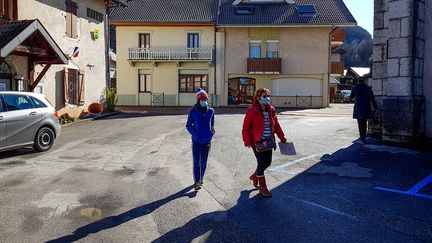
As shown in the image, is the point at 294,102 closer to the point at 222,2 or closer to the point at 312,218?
the point at 222,2

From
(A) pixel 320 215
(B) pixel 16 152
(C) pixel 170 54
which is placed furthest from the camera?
(C) pixel 170 54

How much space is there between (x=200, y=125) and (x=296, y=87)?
28.1 metres

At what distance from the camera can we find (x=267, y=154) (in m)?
Result: 6.28

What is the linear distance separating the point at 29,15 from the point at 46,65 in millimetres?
1936

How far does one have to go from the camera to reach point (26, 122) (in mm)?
9836

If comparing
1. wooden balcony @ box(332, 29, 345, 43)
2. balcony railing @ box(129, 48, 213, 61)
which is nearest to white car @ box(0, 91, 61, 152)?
balcony railing @ box(129, 48, 213, 61)

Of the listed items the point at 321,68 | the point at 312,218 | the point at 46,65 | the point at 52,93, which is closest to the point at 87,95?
the point at 52,93

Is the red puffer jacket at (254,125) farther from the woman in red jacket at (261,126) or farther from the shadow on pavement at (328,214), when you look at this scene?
the shadow on pavement at (328,214)

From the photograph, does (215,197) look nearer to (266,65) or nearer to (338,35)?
(266,65)

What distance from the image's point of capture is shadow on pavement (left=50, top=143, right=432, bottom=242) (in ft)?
15.1

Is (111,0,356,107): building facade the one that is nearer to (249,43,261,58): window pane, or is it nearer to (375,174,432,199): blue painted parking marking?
(249,43,261,58): window pane

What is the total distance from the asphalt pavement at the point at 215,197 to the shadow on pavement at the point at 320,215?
0.01 m

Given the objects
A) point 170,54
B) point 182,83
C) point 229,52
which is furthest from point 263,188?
point 182,83

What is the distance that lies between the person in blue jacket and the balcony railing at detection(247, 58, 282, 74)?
26517 millimetres
